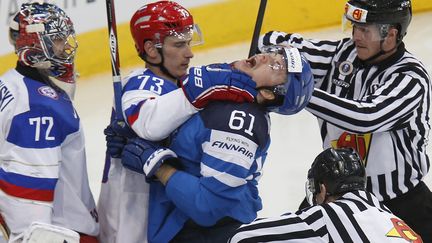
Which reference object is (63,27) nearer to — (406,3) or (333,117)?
(333,117)

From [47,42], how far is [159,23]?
33 centimetres

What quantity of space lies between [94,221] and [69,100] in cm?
36

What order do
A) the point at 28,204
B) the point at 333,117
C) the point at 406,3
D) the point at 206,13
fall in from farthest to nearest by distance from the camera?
the point at 206,13 → the point at 406,3 → the point at 333,117 → the point at 28,204

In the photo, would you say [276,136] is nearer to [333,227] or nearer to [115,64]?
[115,64]

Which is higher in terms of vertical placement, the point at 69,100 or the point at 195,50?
the point at 69,100

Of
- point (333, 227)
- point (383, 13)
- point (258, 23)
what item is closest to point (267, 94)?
point (333, 227)

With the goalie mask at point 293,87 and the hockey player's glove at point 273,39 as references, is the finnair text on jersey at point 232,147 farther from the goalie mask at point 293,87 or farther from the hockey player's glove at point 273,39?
the hockey player's glove at point 273,39

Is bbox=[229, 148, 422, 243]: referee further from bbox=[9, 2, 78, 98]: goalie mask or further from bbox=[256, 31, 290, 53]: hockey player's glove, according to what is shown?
bbox=[256, 31, 290, 53]: hockey player's glove

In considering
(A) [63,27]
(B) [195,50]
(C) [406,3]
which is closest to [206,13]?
(B) [195,50]

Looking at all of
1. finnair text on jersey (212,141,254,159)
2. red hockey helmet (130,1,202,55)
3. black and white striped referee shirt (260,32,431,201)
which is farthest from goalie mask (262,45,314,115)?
black and white striped referee shirt (260,32,431,201)

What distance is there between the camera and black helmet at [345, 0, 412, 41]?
140 inches

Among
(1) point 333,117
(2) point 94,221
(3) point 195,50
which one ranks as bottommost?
(3) point 195,50

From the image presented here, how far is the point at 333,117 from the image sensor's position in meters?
3.37

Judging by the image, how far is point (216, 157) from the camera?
275cm
